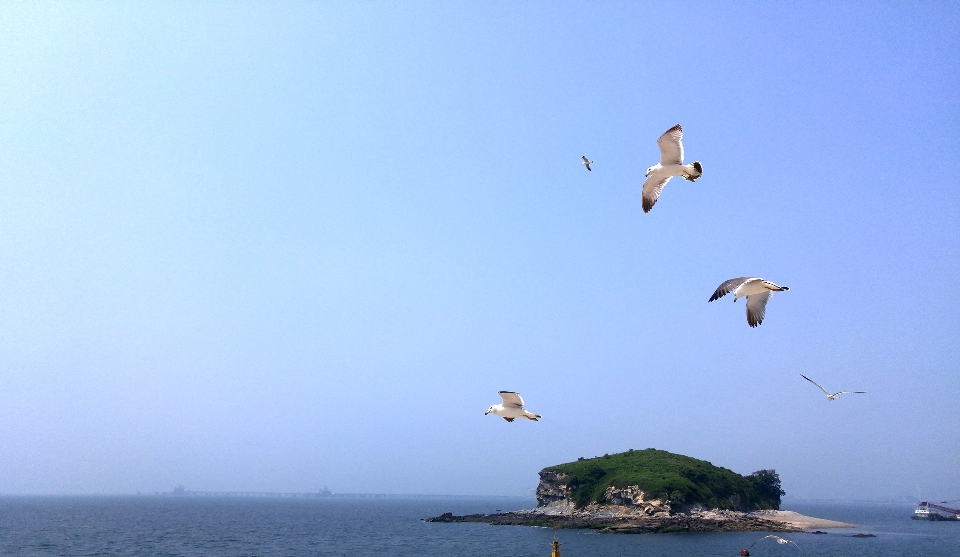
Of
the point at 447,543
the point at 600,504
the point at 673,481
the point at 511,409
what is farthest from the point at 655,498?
the point at 511,409

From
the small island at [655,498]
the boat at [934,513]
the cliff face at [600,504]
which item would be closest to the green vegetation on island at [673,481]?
the small island at [655,498]

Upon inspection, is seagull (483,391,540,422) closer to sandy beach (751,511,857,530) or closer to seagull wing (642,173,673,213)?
seagull wing (642,173,673,213)

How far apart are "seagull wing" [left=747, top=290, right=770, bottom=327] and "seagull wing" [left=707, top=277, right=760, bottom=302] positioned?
405mm

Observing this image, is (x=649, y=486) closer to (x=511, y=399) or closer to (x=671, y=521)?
(x=671, y=521)

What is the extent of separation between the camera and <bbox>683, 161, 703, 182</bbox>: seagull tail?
15695 millimetres

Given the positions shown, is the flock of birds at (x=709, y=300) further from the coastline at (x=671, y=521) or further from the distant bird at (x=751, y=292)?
the coastline at (x=671, y=521)

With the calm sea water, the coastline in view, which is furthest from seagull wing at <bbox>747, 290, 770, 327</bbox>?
the coastline

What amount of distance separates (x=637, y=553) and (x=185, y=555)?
3807cm

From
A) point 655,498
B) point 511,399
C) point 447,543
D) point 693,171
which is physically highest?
point 693,171

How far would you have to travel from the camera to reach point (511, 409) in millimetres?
17031

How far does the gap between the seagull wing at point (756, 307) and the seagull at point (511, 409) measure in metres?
5.20

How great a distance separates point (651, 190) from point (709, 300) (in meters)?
4.21

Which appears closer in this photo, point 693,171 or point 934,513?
point 693,171

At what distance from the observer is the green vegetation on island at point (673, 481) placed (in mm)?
85125
